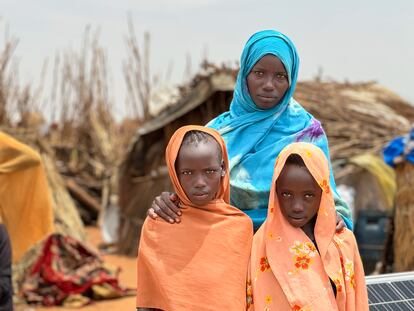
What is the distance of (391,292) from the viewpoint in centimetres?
283

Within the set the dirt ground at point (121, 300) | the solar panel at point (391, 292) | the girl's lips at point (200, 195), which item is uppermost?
the girl's lips at point (200, 195)

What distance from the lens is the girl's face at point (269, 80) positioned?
2.70 m

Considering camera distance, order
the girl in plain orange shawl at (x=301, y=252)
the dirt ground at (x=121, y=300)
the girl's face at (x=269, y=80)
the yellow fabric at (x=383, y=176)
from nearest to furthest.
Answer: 1. the girl in plain orange shawl at (x=301, y=252)
2. the girl's face at (x=269, y=80)
3. the dirt ground at (x=121, y=300)
4. the yellow fabric at (x=383, y=176)

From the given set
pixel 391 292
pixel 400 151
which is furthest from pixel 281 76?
pixel 400 151

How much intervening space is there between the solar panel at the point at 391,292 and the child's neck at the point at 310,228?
0.59 meters

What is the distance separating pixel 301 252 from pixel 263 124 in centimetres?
71

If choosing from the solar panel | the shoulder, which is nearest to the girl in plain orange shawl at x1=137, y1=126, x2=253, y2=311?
the shoulder

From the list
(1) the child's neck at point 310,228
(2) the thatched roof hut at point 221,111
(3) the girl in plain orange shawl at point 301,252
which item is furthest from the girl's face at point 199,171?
(2) the thatched roof hut at point 221,111

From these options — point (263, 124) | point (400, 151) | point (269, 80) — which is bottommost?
point (400, 151)

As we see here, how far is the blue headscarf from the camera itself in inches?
107

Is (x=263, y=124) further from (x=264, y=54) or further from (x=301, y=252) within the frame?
(x=301, y=252)

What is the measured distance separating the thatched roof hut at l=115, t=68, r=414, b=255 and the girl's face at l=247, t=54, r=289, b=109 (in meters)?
5.87

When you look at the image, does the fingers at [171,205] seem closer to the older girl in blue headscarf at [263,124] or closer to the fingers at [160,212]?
the fingers at [160,212]

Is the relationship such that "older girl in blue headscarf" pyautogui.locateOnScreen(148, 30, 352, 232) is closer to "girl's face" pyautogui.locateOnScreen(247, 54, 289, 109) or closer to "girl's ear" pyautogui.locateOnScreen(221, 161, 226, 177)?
"girl's face" pyautogui.locateOnScreen(247, 54, 289, 109)
